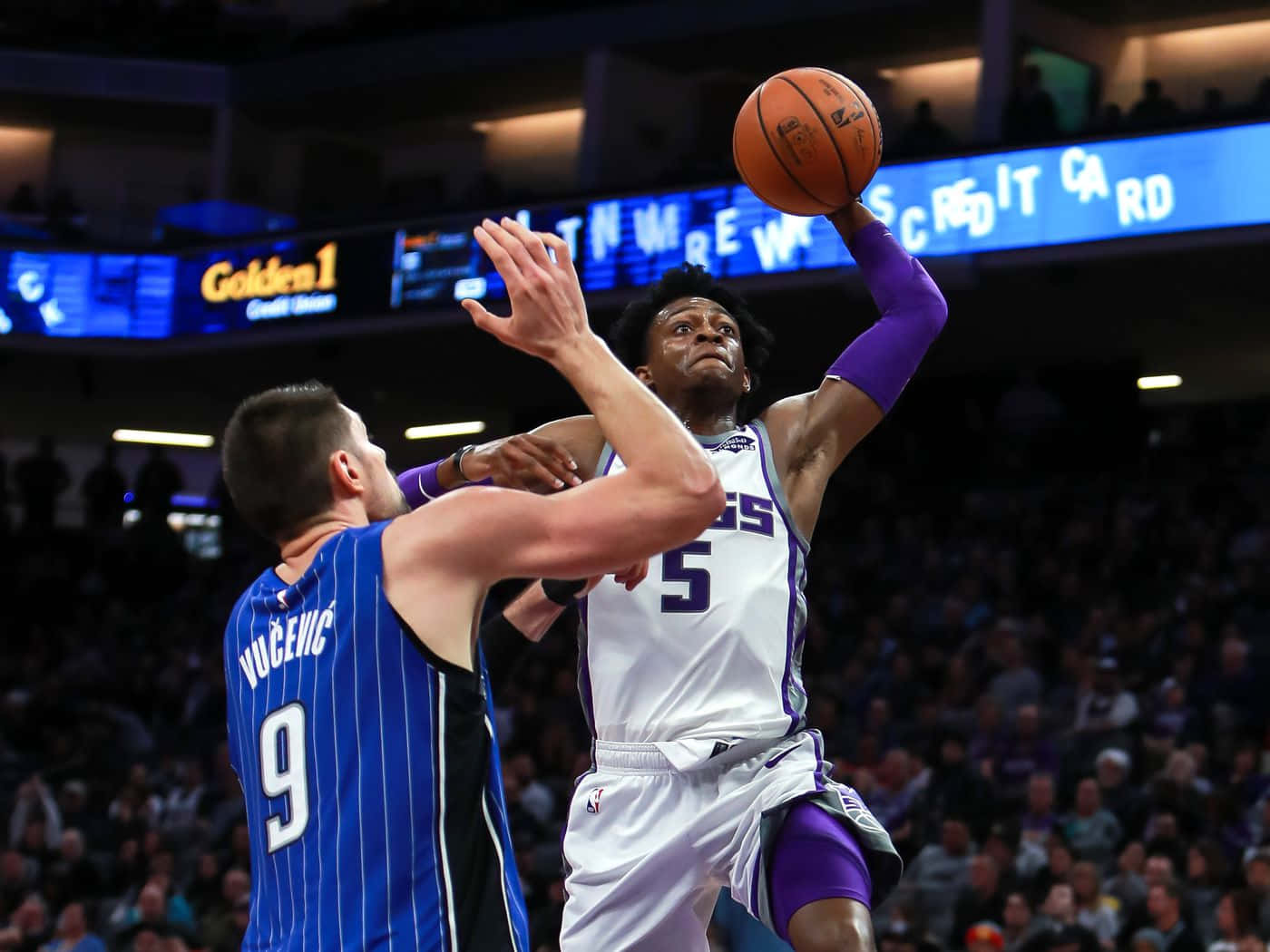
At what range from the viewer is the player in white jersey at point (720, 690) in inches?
162

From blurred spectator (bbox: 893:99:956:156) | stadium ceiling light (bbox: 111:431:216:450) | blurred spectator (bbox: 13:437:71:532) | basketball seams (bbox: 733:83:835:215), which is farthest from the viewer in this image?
stadium ceiling light (bbox: 111:431:216:450)

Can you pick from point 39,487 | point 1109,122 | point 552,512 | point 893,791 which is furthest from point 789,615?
point 39,487

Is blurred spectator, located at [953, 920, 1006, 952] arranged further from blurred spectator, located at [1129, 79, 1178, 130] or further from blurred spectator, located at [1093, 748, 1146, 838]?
blurred spectator, located at [1129, 79, 1178, 130]

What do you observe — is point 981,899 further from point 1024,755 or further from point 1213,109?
point 1213,109

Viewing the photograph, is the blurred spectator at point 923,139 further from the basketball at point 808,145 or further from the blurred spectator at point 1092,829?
the basketball at point 808,145

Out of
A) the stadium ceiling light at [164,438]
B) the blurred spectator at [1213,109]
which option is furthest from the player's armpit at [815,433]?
the stadium ceiling light at [164,438]

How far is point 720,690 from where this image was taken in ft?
14.4

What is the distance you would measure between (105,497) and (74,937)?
10215 mm

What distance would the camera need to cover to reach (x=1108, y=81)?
18828 mm

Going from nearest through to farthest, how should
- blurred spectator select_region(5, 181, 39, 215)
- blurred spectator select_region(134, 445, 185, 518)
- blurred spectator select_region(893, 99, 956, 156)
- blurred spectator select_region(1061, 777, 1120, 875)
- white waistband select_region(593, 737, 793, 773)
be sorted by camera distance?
1. white waistband select_region(593, 737, 793, 773)
2. blurred spectator select_region(1061, 777, 1120, 875)
3. blurred spectator select_region(893, 99, 956, 156)
4. blurred spectator select_region(134, 445, 185, 518)
5. blurred spectator select_region(5, 181, 39, 215)

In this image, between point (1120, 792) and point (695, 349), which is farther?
point (1120, 792)

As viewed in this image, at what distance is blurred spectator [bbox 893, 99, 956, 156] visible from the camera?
14.7m

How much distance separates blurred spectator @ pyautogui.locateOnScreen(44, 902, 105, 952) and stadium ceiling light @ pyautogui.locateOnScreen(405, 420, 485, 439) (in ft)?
39.7

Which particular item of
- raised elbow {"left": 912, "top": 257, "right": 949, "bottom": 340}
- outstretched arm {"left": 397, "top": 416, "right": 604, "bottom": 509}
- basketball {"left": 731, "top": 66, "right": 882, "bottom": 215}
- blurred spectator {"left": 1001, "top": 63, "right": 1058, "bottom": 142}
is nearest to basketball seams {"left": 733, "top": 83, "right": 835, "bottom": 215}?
basketball {"left": 731, "top": 66, "right": 882, "bottom": 215}
